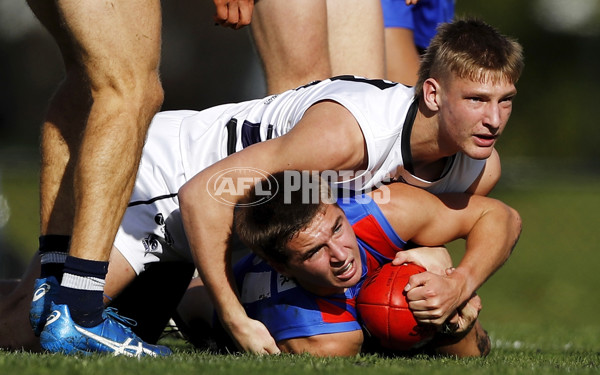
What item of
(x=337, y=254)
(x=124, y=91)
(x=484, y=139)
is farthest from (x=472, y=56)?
(x=124, y=91)

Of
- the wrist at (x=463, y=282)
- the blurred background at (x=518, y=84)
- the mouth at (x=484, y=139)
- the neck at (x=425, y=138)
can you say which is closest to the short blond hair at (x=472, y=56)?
the neck at (x=425, y=138)

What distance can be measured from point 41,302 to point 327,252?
125 cm

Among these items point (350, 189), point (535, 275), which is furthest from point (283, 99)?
point (535, 275)

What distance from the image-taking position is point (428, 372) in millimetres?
3605

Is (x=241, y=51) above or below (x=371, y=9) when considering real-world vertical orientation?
below

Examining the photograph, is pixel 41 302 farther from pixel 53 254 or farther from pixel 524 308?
pixel 524 308

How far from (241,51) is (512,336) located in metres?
19.0

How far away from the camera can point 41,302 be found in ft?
14.0

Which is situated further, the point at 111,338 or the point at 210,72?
the point at 210,72

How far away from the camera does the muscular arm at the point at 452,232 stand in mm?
4363

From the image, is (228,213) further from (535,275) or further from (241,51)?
(241,51)

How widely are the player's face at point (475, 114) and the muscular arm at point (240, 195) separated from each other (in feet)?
1.46

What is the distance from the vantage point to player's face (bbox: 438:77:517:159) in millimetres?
4539

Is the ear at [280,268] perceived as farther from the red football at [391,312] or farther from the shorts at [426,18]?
the shorts at [426,18]
